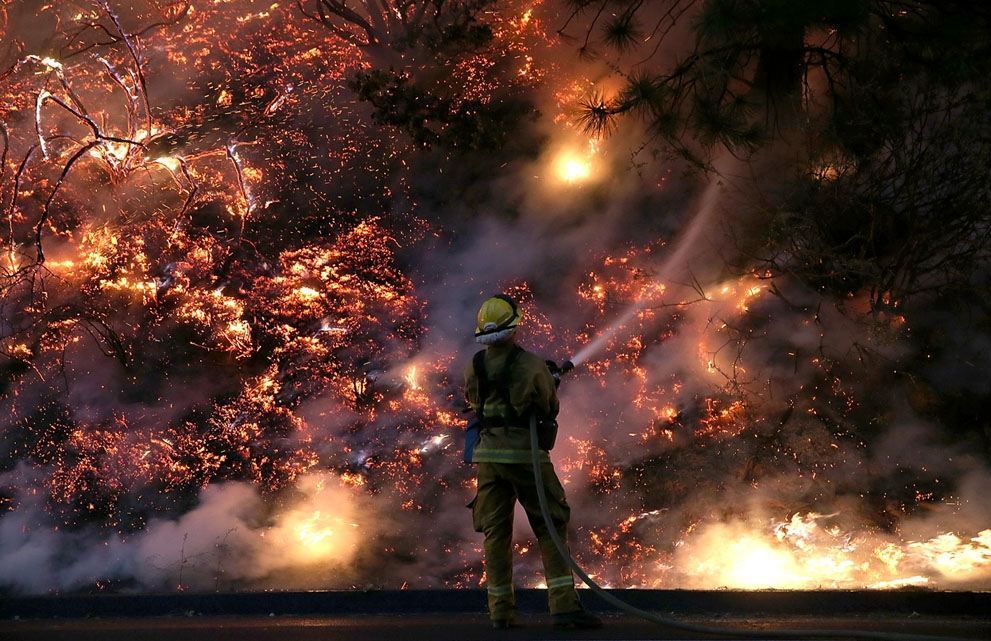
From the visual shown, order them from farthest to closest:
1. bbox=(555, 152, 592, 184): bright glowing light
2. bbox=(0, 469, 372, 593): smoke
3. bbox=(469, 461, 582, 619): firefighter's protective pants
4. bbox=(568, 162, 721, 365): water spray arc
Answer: bbox=(555, 152, 592, 184): bright glowing light, bbox=(568, 162, 721, 365): water spray arc, bbox=(0, 469, 372, 593): smoke, bbox=(469, 461, 582, 619): firefighter's protective pants

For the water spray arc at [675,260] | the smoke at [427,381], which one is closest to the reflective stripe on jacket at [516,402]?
the smoke at [427,381]

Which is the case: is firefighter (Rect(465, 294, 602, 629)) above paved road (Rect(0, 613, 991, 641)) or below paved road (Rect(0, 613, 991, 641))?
above

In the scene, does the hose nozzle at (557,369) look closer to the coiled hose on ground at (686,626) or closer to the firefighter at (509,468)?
the firefighter at (509,468)

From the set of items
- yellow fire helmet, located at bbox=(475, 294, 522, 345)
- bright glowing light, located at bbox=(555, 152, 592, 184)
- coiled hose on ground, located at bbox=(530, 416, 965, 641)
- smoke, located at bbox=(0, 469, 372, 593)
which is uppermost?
bright glowing light, located at bbox=(555, 152, 592, 184)

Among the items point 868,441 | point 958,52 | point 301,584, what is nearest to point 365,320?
point 301,584

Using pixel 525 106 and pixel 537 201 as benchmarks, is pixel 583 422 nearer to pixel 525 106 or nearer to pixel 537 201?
pixel 537 201

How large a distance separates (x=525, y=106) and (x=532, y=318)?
9.22 ft

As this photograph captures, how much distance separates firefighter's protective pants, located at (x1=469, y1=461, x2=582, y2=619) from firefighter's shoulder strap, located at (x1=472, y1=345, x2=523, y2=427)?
25 cm

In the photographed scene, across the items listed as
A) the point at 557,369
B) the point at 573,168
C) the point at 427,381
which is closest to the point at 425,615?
the point at 557,369

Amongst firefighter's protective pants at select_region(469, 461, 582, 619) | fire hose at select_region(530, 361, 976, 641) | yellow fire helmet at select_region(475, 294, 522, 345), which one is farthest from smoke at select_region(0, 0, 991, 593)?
yellow fire helmet at select_region(475, 294, 522, 345)

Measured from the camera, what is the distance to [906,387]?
816 cm

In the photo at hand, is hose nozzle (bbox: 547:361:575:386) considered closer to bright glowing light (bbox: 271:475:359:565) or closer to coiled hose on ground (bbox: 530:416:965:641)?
coiled hose on ground (bbox: 530:416:965:641)

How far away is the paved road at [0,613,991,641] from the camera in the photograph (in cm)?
535

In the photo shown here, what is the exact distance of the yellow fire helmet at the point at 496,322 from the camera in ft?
17.9
